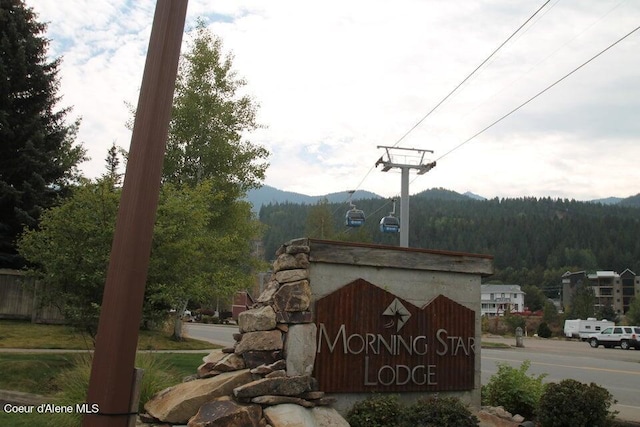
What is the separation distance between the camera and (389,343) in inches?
349

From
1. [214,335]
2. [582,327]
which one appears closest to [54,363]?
[214,335]

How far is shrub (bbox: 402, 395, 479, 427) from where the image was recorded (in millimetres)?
7340

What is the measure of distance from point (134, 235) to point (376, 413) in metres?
4.88

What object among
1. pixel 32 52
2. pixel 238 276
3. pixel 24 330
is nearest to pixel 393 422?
pixel 24 330

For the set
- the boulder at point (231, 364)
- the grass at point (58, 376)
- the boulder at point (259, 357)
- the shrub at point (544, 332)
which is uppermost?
the shrub at point (544, 332)

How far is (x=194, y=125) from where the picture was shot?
25109 mm

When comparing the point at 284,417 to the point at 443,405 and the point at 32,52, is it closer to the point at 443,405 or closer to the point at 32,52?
the point at 443,405

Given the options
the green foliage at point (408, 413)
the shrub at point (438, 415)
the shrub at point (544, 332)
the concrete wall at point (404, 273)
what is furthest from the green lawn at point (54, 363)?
the shrub at point (544, 332)

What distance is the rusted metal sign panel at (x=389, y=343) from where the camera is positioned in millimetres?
8414

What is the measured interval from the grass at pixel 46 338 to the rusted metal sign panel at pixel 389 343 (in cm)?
797

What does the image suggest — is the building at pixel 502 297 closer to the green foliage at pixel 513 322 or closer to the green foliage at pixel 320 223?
the green foliage at pixel 513 322

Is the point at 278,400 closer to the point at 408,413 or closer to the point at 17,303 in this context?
the point at 408,413

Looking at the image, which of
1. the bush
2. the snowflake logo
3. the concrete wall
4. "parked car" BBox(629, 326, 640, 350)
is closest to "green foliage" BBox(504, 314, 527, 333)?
"parked car" BBox(629, 326, 640, 350)

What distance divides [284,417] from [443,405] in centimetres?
A: 200
